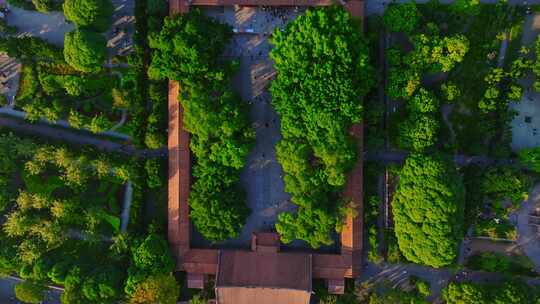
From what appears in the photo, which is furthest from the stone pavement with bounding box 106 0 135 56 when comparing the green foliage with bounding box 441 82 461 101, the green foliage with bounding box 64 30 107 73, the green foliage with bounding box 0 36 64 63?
the green foliage with bounding box 441 82 461 101

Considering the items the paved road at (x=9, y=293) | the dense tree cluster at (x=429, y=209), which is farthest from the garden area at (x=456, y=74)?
the paved road at (x=9, y=293)

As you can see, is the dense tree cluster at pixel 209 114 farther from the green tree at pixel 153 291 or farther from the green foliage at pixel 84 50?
the green tree at pixel 153 291

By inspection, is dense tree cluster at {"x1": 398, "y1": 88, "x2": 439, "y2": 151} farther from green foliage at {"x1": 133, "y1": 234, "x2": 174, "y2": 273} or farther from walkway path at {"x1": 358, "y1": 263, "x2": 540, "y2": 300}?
green foliage at {"x1": 133, "y1": 234, "x2": 174, "y2": 273}

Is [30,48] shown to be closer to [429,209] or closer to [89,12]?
[89,12]

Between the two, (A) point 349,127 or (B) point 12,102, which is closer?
(A) point 349,127

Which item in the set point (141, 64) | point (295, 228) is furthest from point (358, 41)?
point (141, 64)

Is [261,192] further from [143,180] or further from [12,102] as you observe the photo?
[12,102]

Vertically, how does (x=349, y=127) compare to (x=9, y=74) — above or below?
below
